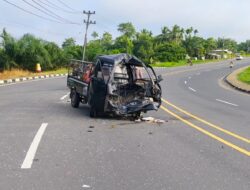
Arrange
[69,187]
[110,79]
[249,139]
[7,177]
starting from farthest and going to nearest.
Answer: [110,79], [249,139], [7,177], [69,187]

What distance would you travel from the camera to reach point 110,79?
12312 millimetres

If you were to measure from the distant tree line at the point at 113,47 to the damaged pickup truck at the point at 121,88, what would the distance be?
38434 millimetres

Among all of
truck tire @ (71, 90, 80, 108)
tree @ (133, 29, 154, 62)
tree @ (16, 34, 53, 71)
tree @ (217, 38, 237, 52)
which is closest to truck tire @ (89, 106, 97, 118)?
truck tire @ (71, 90, 80, 108)

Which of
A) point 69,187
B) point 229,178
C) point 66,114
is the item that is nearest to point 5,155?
point 69,187

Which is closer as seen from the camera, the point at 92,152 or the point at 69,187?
the point at 69,187

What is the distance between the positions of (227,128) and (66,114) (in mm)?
4932

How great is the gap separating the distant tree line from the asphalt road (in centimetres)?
3968

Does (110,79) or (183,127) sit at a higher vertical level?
(110,79)

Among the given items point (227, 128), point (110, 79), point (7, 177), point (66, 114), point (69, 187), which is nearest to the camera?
point (69, 187)

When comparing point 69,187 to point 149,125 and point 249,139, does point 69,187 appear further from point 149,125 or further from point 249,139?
point 149,125

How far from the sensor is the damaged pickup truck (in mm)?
12133

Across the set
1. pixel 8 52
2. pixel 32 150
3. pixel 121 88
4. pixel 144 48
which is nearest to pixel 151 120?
pixel 121 88

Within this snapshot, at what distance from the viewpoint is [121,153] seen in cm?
768

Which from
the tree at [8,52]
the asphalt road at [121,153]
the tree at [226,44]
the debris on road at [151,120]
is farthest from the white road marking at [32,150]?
the tree at [226,44]
